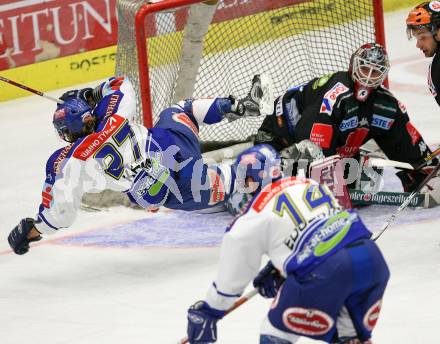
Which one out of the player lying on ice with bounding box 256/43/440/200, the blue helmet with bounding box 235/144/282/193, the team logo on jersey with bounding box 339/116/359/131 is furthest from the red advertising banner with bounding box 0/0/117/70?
the blue helmet with bounding box 235/144/282/193

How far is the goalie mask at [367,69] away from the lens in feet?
19.7

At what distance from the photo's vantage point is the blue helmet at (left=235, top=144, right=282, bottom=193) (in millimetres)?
3641

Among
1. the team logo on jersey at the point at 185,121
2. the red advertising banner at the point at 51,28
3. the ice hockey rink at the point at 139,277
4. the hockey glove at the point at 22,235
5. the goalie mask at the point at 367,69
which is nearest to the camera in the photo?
the ice hockey rink at the point at 139,277

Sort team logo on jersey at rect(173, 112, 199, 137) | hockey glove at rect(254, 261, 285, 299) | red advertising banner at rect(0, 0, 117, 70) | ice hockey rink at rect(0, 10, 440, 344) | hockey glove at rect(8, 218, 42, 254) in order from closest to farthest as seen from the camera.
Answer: hockey glove at rect(254, 261, 285, 299) → ice hockey rink at rect(0, 10, 440, 344) → hockey glove at rect(8, 218, 42, 254) → team logo on jersey at rect(173, 112, 199, 137) → red advertising banner at rect(0, 0, 117, 70)

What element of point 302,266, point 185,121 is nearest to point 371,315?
point 302,266

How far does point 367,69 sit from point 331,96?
241mm

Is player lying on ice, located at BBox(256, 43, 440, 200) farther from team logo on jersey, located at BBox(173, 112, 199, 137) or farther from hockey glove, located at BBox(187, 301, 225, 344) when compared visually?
hockey glove, located at BBox(187, 301, 225, 344)

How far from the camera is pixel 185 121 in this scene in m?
5.74

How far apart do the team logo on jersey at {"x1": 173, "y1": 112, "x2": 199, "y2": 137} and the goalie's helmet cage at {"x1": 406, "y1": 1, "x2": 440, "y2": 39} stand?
1.25 m

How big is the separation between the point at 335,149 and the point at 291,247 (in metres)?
2.72

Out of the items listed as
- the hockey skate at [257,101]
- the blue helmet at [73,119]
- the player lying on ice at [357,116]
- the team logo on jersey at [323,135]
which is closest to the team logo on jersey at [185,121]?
the hockey skate at [257,101]

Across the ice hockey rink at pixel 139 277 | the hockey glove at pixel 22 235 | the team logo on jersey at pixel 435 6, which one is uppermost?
the team logo on jersey at pixel 435 6

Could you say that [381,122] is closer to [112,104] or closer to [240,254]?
[112,104]

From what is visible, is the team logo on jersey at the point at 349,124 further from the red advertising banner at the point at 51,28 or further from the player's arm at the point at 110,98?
the red advertising banner at the point at 51,28
